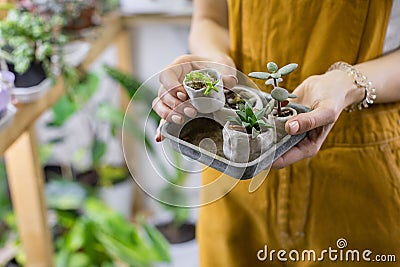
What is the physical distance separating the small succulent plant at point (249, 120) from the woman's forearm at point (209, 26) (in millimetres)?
265

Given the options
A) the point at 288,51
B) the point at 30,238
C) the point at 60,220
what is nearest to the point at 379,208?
the point at 288,51

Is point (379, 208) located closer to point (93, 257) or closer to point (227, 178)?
point (227, 178)

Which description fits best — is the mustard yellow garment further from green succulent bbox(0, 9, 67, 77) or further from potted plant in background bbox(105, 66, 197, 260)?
green succulent bbox(0, 9, 67, 77)

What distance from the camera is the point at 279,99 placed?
0.48m

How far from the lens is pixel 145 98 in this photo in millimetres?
532

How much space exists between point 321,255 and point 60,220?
865 millimetres

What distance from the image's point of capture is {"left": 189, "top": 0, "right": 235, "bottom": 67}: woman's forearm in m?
0.73

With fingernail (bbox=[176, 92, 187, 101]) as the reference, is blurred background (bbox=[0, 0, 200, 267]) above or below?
below

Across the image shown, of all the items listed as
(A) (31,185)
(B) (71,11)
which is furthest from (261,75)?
(B) (71,11)

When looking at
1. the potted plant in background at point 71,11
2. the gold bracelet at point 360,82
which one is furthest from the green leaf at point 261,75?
the potted plant in background at point 71,11

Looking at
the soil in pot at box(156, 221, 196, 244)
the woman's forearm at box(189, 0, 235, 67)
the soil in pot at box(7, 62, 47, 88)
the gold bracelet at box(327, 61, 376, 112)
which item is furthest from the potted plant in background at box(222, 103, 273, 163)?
the soil in pot at box(156, 221, 196, 244)

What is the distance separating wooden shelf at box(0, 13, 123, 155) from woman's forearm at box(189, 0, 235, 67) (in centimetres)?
28

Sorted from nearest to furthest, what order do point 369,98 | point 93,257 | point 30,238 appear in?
point 369,98, point 30,238, point 93,257

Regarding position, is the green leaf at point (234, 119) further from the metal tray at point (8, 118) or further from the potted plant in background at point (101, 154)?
the potted plant in background at point (101, 154)
